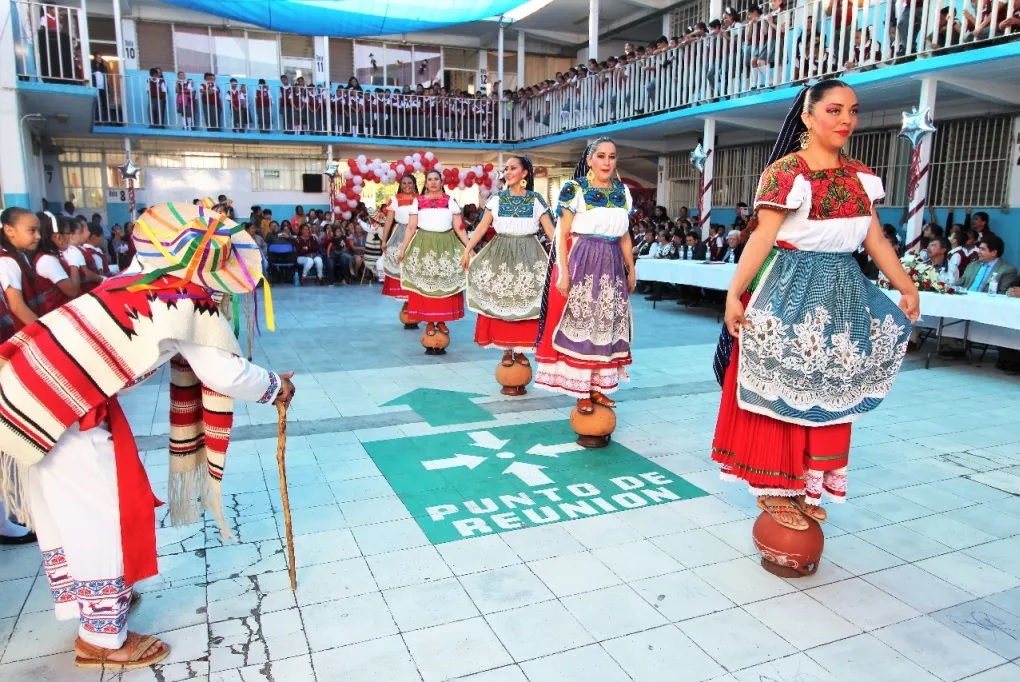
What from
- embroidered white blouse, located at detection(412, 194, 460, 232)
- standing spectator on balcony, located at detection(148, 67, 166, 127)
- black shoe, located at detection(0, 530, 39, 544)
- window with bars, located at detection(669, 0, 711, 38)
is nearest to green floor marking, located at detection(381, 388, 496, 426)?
embroidered white blouse, located at detection(412, 194, 460, 232)

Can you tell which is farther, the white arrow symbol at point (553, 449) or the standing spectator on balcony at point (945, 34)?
the standing spectator on balcony at point (945, 34)

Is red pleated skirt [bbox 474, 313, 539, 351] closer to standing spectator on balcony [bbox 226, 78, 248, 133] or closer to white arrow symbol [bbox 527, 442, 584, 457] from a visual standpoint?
white arrow symbol [bbox 527, 442, 584, 457]

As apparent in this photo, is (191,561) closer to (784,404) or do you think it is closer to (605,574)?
(605,574)

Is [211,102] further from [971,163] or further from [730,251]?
[971,163]

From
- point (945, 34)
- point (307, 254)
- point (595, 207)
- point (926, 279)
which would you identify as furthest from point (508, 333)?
point (307, 254)

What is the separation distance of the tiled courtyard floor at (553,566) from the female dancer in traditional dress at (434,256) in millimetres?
2121

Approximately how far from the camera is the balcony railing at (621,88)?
8.40 meters

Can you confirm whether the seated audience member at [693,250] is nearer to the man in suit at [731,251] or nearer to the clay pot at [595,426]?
the man in suit at [731,251]

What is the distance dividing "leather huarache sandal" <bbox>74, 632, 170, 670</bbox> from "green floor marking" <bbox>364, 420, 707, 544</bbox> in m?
1.24

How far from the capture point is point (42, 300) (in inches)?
149

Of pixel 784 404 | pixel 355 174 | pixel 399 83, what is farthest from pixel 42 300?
pixel 399 83

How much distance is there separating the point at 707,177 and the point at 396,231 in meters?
5.84

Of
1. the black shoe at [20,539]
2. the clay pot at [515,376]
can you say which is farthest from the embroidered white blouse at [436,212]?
the black shoe at [20,539]

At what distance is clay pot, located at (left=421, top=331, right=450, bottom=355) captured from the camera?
741 centimetres
